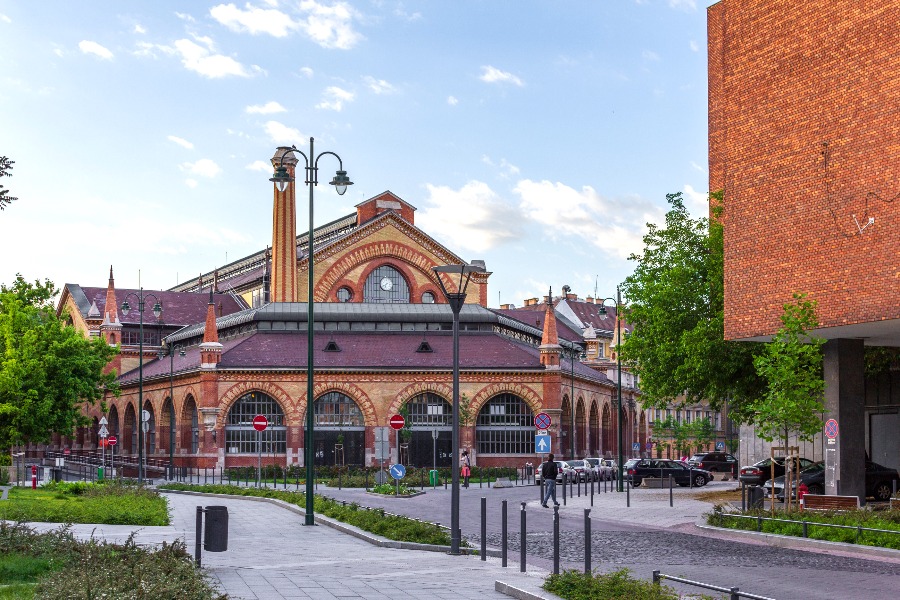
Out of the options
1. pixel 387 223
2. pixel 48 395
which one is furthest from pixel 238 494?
pixel 387 223

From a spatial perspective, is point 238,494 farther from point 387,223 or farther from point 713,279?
point 387,223

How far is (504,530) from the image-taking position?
63.6ft

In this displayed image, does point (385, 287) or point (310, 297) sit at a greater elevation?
point (385, 287)

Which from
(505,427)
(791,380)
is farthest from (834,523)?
(505,427)

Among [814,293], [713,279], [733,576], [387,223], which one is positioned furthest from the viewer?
[387,223]

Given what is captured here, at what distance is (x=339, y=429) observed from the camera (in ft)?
246

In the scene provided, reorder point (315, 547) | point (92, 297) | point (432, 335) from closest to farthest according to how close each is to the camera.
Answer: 1. point (315, 547)
2. point (432, 335)
3. point (92, 297)

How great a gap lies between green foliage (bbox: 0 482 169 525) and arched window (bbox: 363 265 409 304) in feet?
154

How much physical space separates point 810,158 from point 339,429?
4704 centimetres

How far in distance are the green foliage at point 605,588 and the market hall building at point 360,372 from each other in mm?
50710

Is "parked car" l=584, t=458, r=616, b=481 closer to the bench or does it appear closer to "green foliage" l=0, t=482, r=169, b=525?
"green foliage" l=0, t=482, r=169, b=525

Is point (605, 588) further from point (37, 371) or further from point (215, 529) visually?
point (37, 371)

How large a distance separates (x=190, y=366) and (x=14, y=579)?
202 feet

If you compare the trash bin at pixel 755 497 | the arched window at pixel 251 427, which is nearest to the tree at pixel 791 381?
the trash bin at pixel 755 497
